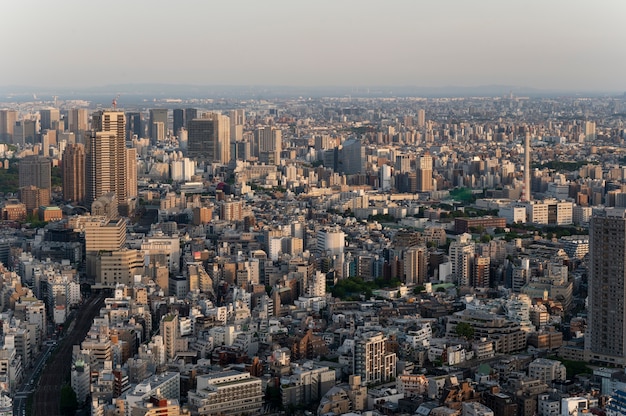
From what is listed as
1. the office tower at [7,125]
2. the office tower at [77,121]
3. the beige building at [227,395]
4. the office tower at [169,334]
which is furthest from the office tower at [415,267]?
the office tower at [7,125]

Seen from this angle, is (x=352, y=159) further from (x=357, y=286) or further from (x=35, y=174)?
(x=357, y=286)

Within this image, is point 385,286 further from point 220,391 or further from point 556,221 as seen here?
point 556,221

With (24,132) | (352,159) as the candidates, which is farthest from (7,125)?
(352,159)

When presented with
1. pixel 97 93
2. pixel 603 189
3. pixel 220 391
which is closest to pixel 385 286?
pixel 220 391

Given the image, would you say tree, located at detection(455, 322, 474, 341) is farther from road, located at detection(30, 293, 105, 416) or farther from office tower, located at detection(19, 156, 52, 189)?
office tower, located at detection(19, 156, 52, 189)

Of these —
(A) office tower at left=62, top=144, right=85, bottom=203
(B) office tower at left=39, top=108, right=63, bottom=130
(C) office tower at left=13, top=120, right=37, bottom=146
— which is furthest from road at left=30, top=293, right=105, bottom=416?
(B) office tower at left=39, top=108, right=63, bottom=130

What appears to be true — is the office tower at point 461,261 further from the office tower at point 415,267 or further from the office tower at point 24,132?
the office tower at point 24,132
